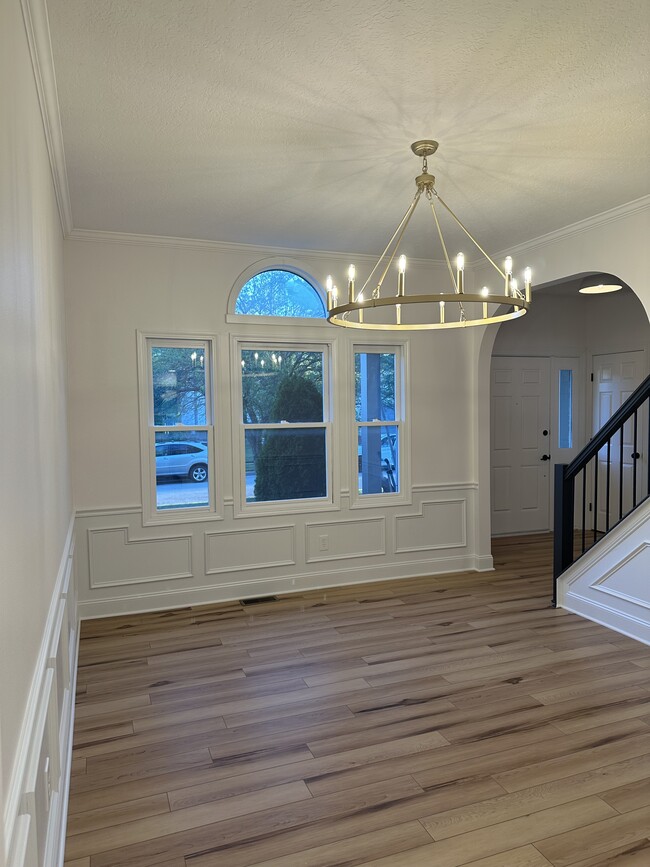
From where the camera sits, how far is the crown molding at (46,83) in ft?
6.44

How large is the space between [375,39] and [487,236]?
2.77 metres

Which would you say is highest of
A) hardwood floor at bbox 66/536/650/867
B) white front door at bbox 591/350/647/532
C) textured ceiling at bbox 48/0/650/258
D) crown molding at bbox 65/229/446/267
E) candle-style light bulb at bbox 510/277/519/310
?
textured ceiling at bbox 48/0/650/258

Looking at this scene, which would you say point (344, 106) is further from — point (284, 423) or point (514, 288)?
point (284, 423)

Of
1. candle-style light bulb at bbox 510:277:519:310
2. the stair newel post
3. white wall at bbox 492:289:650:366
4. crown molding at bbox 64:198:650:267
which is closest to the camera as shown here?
candle-style light bulb at bbox 510:277:519:310

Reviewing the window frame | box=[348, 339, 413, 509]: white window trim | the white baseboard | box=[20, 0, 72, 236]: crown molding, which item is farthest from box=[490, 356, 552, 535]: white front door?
the white baseboard

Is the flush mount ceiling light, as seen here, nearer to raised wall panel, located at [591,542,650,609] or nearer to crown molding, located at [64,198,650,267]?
crown molding, located at [64,198,650,267]

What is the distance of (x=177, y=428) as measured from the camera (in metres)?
4.77

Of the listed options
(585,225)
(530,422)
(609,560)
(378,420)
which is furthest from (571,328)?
(609,560)

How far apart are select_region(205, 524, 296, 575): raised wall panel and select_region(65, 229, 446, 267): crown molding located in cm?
228

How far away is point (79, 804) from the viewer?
2.38 metres

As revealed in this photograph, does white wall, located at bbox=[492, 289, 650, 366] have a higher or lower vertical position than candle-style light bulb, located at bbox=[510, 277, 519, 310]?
higher

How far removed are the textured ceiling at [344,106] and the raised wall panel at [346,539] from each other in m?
2.55

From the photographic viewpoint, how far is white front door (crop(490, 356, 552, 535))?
7098mm

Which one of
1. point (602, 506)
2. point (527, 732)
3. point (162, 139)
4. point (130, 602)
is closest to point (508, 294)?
point (162, 139)
